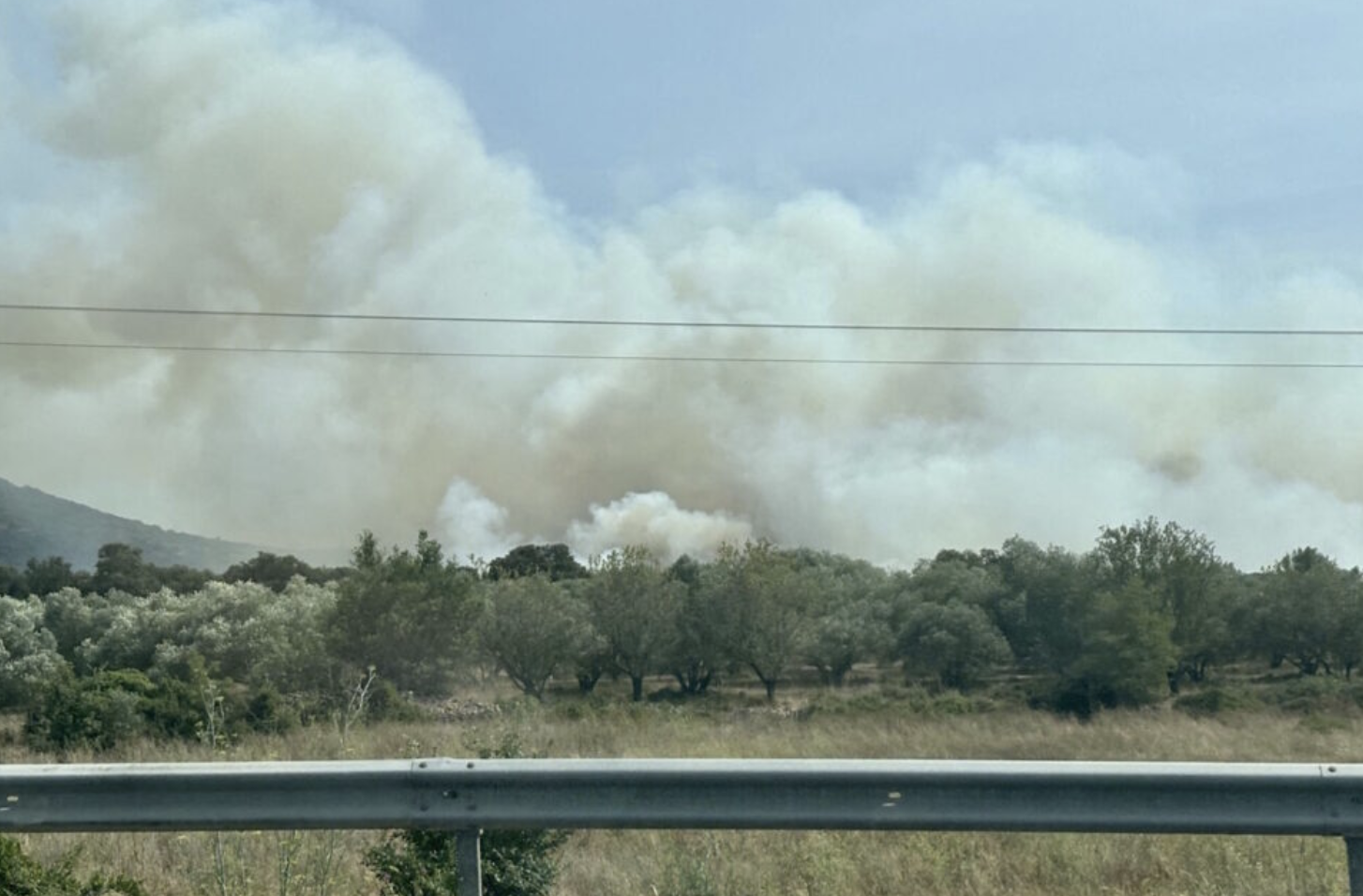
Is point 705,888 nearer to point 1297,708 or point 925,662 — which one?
point 1297,708

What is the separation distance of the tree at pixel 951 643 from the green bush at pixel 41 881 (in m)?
30.6

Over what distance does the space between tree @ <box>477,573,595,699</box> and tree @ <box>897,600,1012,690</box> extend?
9631mm

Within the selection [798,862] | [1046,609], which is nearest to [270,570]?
[1046,609]

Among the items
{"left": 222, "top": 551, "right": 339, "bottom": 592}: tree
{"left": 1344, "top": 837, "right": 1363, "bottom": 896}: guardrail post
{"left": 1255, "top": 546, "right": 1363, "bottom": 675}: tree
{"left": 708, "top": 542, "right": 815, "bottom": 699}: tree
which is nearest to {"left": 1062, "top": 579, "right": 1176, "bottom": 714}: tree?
{"left": 1255, "top": 546, "right": 1363, "bottom": 675}: tree

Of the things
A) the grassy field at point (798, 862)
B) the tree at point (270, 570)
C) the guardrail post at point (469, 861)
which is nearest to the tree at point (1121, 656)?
the grassy field at point (798, 862)

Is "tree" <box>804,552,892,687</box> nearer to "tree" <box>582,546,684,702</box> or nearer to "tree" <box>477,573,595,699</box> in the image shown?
"tree" <box>582,546,684,702</box>

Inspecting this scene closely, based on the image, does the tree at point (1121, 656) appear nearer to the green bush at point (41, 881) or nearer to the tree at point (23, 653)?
the tree at point (23, 653)

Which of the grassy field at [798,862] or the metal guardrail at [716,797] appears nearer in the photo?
the metal guardrail at [716,797]

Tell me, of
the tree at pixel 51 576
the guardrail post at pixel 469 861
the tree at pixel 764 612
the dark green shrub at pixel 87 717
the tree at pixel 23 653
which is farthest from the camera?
the tree at pixel 51 576

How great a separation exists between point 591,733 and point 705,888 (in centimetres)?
A: 1262

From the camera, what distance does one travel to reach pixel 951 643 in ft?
117

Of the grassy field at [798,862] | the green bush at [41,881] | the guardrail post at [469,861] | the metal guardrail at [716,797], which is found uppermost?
the metal guardrail at [716,797]

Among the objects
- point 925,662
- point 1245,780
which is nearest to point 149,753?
point 1245,780

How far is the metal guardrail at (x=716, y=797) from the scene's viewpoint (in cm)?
438
